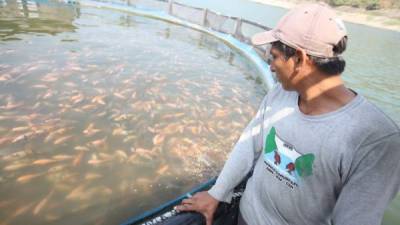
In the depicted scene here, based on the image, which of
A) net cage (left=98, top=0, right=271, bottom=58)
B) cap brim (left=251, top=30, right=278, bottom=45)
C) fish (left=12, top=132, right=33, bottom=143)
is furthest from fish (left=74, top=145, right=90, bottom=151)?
net cage (left=98, top=0, right=271, bottom=58)

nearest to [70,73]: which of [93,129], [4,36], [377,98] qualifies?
[93,129]

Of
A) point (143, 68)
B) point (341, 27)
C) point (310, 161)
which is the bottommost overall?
point (143, 68)

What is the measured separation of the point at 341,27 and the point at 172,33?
1528 centimetres

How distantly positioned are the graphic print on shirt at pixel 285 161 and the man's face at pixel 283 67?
1.01 ft

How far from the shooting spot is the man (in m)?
1.42

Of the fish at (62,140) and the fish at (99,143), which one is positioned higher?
the fish at (62,140)

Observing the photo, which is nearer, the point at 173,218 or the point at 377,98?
the point at 173,218

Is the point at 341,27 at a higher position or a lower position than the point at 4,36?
higher

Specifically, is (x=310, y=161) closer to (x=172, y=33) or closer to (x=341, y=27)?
(x=341, y=27)

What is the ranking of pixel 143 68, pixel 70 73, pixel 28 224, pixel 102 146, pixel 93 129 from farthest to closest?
pixel 143 68
pixel 70 73
pixel 93 129
pixel 102 146
pixel 28 224

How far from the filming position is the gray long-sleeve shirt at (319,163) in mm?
1402

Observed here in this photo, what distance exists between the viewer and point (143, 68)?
387 inches

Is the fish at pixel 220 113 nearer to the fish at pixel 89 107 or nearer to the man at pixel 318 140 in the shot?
the fish at pixel 89 107

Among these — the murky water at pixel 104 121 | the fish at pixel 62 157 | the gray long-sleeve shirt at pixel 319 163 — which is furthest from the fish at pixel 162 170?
the gray long-sleeve shirt at pixel 319 163
